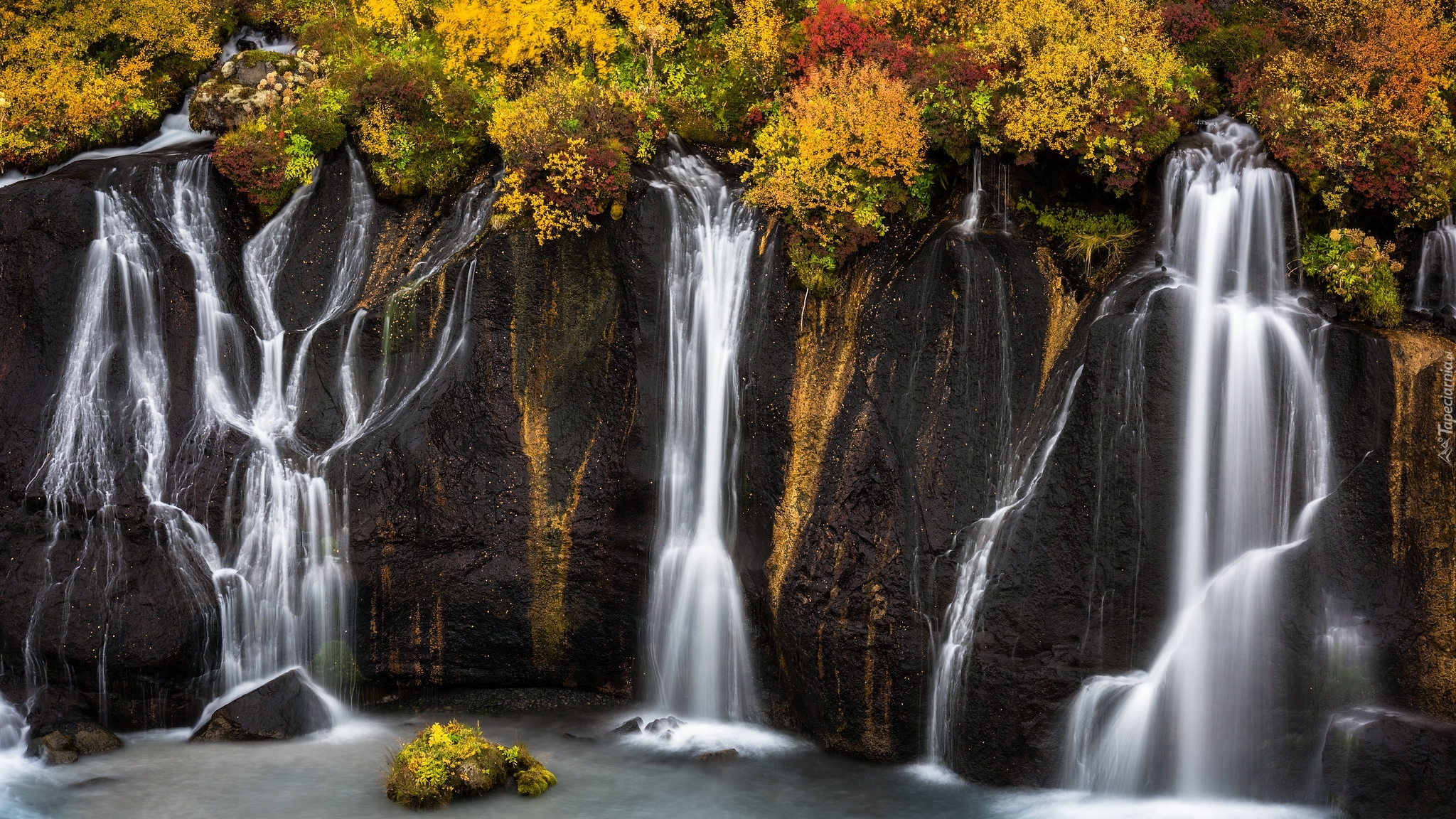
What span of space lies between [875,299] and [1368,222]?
238 inches

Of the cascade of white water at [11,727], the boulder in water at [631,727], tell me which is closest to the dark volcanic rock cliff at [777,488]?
the cascade of white water at [11,727]

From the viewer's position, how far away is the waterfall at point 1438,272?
14055 mm

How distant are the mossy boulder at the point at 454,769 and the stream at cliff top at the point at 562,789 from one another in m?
0.17

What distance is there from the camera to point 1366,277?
14055 millimetres

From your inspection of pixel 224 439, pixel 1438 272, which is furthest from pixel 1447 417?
pixel 224 439

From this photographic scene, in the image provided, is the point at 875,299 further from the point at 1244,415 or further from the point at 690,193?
the point at 1244,415

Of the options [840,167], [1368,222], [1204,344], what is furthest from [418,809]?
[1368,222]

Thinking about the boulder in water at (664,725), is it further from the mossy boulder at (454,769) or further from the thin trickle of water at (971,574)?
the thin trickle of water at (971,574)

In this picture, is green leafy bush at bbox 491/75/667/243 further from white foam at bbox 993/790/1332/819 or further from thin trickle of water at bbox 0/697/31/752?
white foam at bbox 993/790/1332/819

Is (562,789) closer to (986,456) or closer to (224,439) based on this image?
(986,456)

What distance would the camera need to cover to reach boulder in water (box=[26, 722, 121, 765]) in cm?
1517

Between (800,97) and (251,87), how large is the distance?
352 inches

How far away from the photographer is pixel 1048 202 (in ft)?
52.4

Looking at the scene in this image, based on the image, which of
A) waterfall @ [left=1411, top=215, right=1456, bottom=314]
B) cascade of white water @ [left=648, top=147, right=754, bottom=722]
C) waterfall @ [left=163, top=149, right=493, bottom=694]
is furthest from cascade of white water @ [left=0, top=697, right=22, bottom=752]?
waterfall @ [left=1411, top=215, right=1456, bottom=314]
